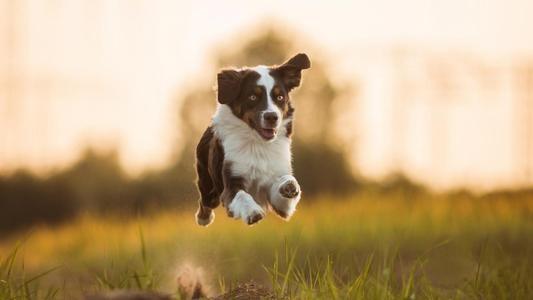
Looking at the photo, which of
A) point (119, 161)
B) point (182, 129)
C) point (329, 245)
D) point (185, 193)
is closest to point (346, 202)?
point (329, 245)

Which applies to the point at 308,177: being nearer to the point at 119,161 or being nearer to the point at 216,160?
the point at 119,161

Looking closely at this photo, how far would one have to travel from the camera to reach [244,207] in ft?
19.6

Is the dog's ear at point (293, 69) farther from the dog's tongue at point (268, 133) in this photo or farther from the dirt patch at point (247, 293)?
the dirt patch at point (247, 293)

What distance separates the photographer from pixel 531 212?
16719 millimetres

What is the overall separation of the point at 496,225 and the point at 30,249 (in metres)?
10.9

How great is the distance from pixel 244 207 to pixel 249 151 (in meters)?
0.78

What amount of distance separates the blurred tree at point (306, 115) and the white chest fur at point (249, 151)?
15.0 m

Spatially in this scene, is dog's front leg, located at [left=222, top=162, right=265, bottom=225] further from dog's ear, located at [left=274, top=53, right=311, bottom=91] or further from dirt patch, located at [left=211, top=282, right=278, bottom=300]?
dirt patch, located at [left=211, top=282, right=278, bottom=300]

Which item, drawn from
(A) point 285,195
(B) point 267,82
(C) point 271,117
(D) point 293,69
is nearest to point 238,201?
(A) point 285,195

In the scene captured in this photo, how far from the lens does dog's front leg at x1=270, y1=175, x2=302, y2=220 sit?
6.13 metres

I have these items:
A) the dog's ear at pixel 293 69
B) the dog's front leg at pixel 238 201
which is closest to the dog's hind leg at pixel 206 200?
the dog's front leg at pixel 238 201

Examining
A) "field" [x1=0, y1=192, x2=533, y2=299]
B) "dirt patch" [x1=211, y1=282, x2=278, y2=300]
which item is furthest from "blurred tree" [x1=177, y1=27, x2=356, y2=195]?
"dirt patch" [x1=211, y1=282, x2=278, y2=300]

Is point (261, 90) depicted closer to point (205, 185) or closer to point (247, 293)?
point (205, 185)

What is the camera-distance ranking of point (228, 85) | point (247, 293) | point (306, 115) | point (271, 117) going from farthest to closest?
point (306, 115) < point (247, 293) < point (228, 85) < point (271, 117)
